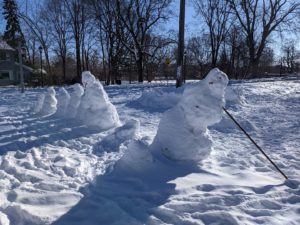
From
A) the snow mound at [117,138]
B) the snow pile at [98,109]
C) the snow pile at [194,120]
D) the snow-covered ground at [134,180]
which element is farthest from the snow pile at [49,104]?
the snow pile at [194,120]

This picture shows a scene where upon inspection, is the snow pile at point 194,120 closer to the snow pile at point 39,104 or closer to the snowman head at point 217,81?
the snowman head at point 217,81

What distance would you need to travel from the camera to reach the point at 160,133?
5480 millimetres

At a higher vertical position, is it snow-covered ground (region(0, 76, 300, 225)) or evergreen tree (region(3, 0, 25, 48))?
evergreen tree (region(3, 0, 25, 48))

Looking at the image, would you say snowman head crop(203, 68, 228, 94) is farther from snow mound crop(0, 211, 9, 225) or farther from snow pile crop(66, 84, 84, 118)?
snow pile crop(66, 84, 84, 118)

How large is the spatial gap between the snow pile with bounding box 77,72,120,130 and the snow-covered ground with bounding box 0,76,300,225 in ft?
0.77

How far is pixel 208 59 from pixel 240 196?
42.9 metres

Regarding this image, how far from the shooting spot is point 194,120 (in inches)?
204

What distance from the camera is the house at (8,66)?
40.2 meters

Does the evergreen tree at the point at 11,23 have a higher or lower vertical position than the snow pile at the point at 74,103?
higher

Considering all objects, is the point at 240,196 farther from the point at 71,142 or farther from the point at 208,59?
the point at 208,59

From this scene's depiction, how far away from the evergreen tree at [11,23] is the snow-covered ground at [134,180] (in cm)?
3728

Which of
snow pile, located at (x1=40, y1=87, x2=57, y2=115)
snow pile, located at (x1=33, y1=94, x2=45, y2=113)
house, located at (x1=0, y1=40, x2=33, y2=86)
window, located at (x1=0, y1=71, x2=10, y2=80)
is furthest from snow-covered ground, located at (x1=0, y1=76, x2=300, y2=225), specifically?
window, located at (x1=0, y1=71, x2=10, y2=80)

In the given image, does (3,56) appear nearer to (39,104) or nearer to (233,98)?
(39,104)

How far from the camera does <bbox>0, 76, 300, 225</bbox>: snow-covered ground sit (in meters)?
3.40
